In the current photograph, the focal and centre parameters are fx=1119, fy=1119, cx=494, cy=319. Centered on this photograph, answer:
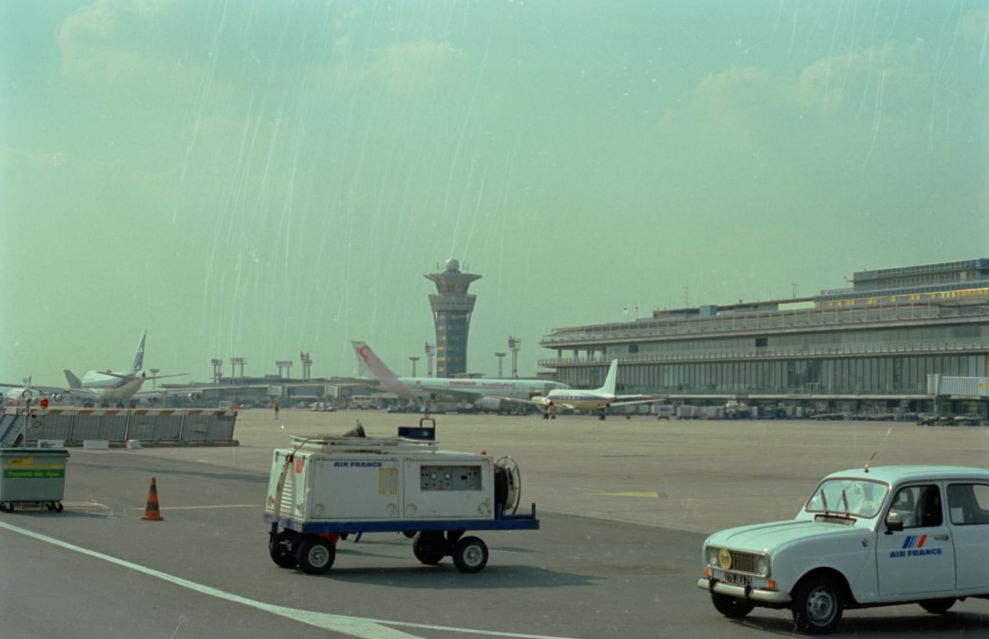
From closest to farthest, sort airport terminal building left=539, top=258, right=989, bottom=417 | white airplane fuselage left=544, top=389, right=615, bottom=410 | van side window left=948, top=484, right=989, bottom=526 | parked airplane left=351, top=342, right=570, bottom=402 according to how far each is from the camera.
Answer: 1. van side window left=948, top=484, right=989, bottom=526
2. white airplane fuselage left=544, top=389, right=615, bottom=410
3. airport terminal building left=539, top=258, right=989, bottom=417
4. parked airplane left=351, top=342, right=570, bottom=402

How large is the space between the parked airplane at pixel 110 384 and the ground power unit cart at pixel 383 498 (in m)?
92.2

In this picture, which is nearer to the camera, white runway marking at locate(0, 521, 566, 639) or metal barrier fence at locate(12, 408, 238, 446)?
white runway marking at locate(0, 521, 566, 639)

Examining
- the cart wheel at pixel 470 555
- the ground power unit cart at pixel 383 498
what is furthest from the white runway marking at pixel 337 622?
the cart wheel at pixel 470 555

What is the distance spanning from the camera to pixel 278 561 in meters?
14.8

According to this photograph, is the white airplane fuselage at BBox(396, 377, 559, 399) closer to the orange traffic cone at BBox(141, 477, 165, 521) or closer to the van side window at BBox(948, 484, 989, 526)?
the orange traffic cone at BBox(141, 477, 165, 521)

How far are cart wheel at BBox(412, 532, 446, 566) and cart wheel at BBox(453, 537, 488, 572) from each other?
446 mm

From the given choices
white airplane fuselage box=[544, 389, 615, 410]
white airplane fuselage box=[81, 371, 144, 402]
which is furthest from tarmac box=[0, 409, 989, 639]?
white airplane fuselage box=[544, 389, 615, 410]

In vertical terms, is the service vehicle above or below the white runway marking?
above

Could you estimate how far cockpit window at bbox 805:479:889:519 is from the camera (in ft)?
37.7

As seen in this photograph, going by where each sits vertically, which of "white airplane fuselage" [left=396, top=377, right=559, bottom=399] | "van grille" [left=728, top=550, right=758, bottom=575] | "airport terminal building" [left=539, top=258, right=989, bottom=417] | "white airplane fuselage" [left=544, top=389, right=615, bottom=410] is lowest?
"van grille" [left=728, top=550, right=758, bottom=575]

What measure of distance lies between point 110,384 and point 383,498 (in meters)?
100

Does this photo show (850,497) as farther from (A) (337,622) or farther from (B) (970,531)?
(A) (337,622)

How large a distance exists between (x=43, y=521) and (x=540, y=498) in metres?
11.5

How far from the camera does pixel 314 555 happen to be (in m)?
14.4
